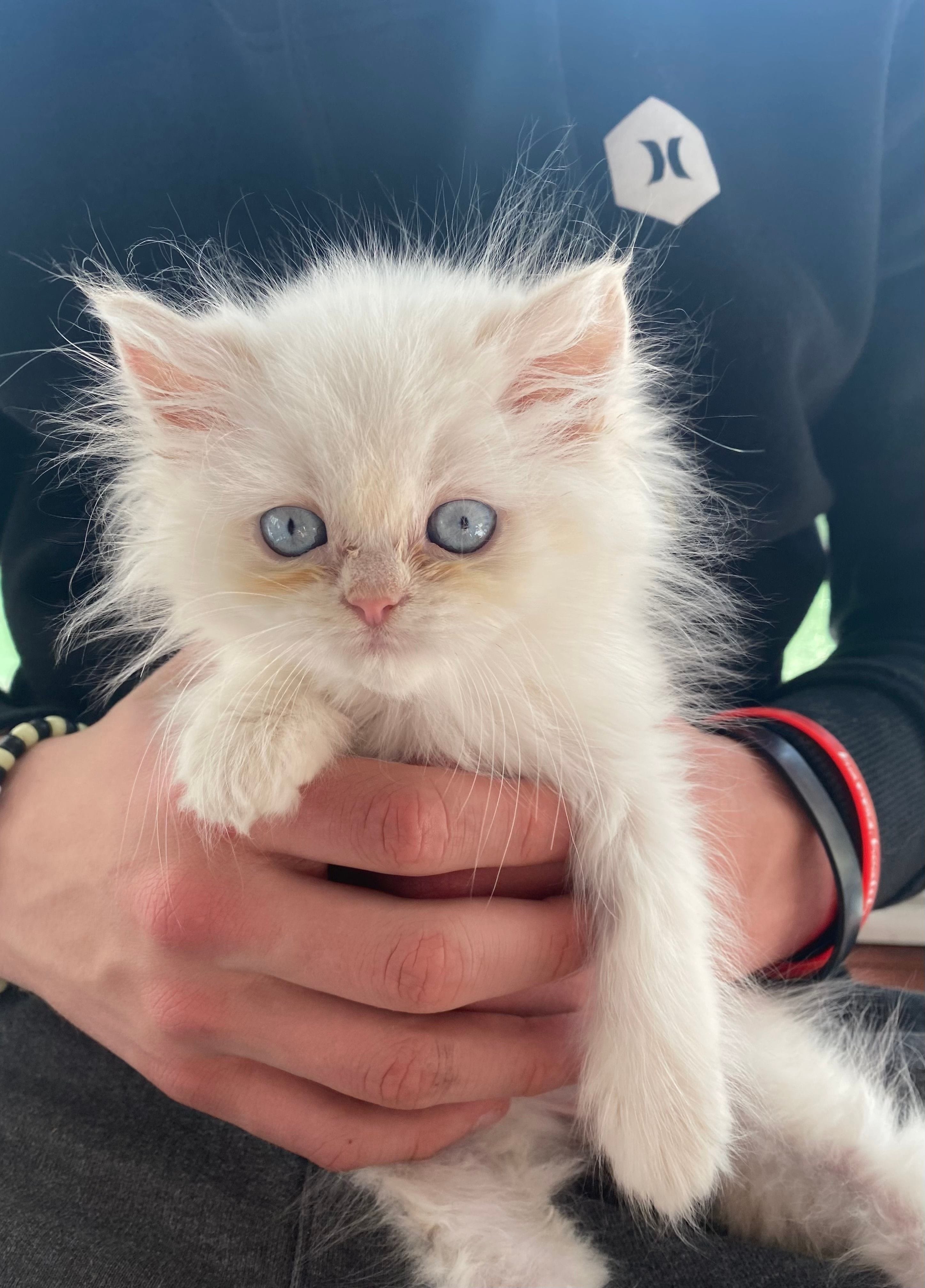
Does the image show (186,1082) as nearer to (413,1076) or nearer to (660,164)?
(413,1076)

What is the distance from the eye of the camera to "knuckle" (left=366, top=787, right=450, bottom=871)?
34.5 inches

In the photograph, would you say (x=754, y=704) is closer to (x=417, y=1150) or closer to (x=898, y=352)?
(x=898, y=352)

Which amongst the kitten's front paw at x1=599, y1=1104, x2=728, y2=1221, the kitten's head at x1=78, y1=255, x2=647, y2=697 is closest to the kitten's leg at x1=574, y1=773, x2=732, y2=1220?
the kitten's front paw at x1=599, y1=1104, x2=728, y2=1221

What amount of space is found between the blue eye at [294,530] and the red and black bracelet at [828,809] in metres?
0.83

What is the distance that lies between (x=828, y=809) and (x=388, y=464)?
0.99 m

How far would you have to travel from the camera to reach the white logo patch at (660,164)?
4.53 feet

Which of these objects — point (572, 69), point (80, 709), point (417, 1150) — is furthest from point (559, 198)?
point (417, 1150)

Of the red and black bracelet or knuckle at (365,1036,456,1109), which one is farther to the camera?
the red and black bracelet

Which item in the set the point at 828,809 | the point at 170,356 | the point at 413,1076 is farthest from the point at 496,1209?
the point at 170,356

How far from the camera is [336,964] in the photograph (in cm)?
88

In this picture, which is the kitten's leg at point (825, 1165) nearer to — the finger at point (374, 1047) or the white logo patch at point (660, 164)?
the finger at point (374, 1047)

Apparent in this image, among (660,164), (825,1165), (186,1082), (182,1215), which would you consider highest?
(660,164)

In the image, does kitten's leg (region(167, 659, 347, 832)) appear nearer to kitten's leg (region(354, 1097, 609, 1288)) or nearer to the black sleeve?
kitten's leg (region(354, 1097, 609, 1288))

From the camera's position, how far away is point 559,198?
1379mm
